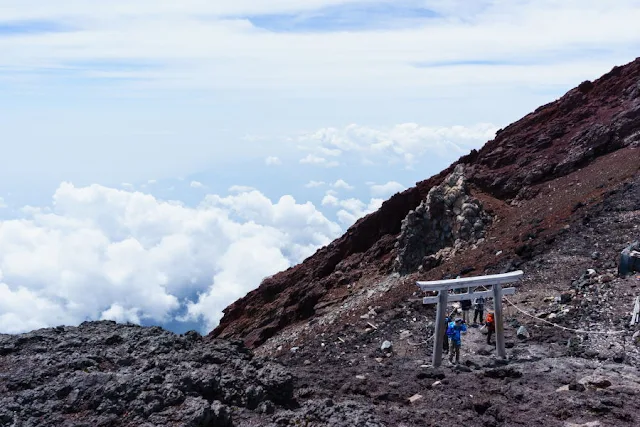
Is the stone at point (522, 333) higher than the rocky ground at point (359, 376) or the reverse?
higher

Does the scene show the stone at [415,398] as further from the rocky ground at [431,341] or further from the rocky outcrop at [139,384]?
the rocky outcrop at [139,384]

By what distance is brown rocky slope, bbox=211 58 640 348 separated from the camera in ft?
87.4

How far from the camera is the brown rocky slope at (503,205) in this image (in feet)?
87.4

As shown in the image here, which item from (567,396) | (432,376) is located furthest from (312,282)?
(567,396)

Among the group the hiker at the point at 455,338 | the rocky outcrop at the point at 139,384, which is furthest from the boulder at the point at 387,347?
the rocky outcrop at the point at 139,384

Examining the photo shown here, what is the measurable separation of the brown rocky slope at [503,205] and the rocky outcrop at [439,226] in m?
0.30

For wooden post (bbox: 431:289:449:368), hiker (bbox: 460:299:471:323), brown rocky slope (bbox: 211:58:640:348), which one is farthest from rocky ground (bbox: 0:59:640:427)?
hiker (bbox: 460:299:471:323)

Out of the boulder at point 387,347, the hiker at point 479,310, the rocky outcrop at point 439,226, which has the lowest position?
the boulder at point 387,347

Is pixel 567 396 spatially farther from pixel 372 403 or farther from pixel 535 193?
pixel 535 193

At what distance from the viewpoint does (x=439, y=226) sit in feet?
107

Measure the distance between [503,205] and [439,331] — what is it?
63.0 feet

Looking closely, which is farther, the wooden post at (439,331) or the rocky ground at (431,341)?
the wooden post at (439,331)

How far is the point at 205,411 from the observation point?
945 centimetres

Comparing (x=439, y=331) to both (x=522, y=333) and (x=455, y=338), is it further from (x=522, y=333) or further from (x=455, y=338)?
(x=522, y=333)
